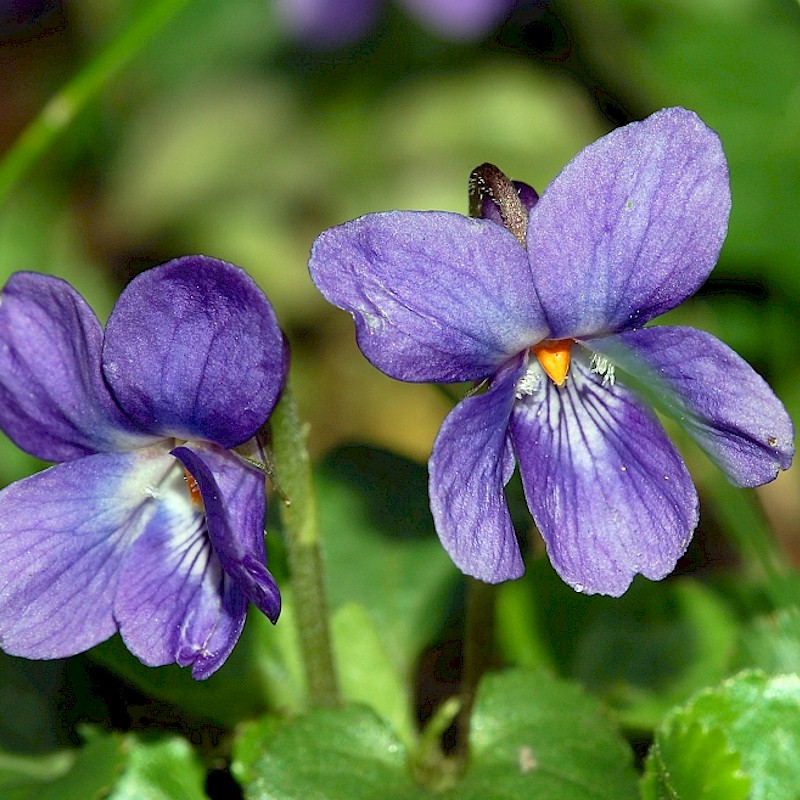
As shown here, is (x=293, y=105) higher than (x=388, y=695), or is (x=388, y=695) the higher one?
(x=293, y=105)

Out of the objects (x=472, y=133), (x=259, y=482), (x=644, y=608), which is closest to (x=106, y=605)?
(x=259, y=482)

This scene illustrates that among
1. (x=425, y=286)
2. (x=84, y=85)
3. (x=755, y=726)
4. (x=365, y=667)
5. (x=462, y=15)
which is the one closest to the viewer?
(x=425, y=286)

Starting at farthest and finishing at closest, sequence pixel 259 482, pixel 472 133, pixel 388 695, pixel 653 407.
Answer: pixel 472 133, pixel 388 695, pixel 653 407, pixel 259 482

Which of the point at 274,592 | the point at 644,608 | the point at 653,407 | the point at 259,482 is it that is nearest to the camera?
the point at 274,592

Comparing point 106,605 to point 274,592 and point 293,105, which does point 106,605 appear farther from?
point 293,105

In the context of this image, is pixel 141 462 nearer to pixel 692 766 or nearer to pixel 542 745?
pixel 542 745

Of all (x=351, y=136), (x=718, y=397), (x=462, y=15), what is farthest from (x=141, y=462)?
(x=462, y=15)
